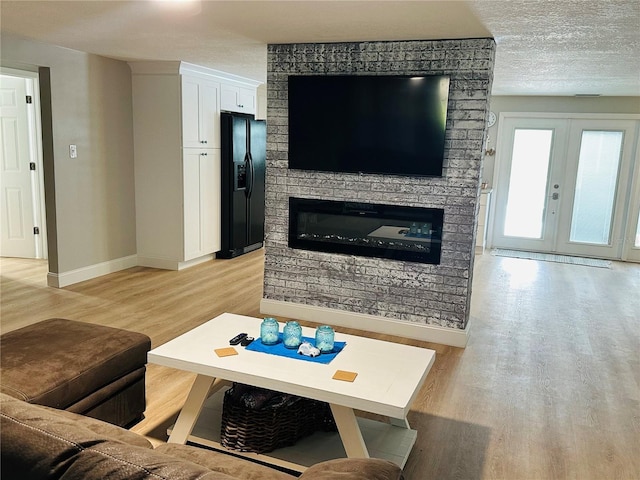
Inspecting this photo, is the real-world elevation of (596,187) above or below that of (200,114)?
below

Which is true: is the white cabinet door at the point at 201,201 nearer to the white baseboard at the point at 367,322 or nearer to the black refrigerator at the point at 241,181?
the black refrigerator at the point at 241,181

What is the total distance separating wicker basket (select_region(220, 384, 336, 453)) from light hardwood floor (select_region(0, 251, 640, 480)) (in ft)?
1.41

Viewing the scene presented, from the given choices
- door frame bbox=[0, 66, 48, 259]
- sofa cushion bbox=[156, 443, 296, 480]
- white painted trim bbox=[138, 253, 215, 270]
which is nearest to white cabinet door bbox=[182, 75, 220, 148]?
white painted trim bbox=[138, 253, 215, 270]

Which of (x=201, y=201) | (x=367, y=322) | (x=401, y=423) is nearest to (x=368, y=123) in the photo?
(x=367, y=322)

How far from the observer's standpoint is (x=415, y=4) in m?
2.85

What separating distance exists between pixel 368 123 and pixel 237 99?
10.0 ft

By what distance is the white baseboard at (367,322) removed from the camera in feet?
13.1

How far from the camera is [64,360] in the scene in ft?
7.79

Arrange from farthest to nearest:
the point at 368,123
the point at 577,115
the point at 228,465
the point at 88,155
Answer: the point at 577,115 < the point at 88,155 < the point at 368,123 < the point at 228,465

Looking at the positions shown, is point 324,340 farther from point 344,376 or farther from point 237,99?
point 237,99

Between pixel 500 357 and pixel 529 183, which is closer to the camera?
pixel 500 357

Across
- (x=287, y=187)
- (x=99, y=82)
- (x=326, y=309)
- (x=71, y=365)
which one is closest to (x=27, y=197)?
(x=99, y=82)

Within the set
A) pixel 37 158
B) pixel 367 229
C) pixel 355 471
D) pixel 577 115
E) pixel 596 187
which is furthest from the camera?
pixel 596 187

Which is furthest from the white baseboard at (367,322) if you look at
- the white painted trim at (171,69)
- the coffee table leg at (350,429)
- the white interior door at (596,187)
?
the white interior door at (596,187)
